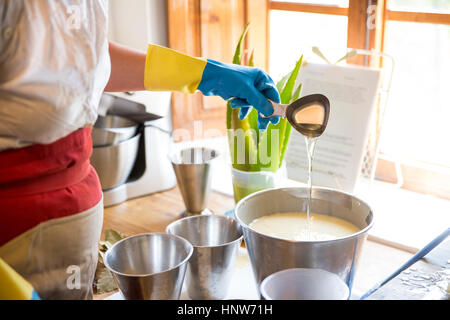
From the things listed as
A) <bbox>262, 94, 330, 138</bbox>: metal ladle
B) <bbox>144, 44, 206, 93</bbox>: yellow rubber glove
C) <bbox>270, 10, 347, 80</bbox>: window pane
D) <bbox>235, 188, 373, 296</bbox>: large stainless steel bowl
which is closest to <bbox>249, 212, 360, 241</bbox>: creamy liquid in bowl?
<bbox>235, 188, 373, 296</bbox>: large stainless steel bowl

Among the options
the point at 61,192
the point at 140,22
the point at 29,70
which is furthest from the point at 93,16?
the point at 140,22

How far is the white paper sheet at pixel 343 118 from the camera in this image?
4.12ft

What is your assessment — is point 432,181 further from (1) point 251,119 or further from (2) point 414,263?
(2) point 414,263

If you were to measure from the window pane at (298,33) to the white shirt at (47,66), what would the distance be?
4.05 ft

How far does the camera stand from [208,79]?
0.93 meters

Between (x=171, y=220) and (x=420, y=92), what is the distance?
3.11 feet

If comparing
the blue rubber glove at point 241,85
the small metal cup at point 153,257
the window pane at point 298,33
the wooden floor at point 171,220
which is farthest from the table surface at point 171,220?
the window pane at point 298,33

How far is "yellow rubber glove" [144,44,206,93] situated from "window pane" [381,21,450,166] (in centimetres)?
104

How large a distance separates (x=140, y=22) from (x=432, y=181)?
110cm

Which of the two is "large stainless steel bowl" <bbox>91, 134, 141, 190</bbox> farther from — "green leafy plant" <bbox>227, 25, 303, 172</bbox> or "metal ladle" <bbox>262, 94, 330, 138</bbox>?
"metal ladle" <bbox>262, 94, 330, 138</bbox>

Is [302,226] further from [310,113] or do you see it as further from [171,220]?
[171,220]

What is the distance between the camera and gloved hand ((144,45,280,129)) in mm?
885

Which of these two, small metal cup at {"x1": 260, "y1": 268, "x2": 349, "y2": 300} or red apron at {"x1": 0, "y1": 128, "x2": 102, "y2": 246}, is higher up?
red apron at {"x1": 0, "y1": 128, "x2": 102, "y2": 246}

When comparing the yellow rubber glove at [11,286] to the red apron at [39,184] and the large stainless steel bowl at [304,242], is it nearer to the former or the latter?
the red apron at [39,184]
